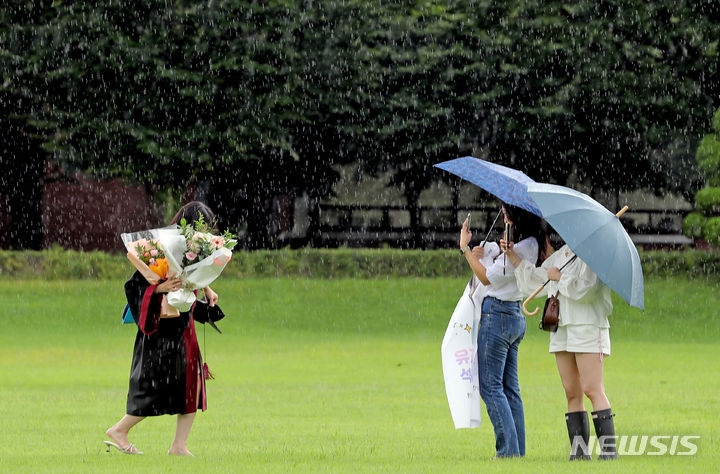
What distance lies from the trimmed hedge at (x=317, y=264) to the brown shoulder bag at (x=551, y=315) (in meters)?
19.0

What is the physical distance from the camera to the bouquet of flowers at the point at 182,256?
314 inches

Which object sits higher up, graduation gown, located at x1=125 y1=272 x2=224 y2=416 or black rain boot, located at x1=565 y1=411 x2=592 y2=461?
graduation gown, located at x1=125 y1=272 x2=224 y2=416

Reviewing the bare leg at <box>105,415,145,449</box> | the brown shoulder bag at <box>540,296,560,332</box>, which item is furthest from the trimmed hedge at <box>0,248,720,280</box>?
the brown shoulder bag at <box>540,296,560,332</box>

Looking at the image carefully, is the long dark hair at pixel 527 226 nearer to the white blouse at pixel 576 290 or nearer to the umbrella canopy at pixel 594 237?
the white blouse at pixel 576 290

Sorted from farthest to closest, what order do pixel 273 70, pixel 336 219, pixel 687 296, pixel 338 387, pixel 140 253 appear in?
pixel 336 219
pixel 273 70
pixel 687 296
pixel 338 387
pixel 140 253

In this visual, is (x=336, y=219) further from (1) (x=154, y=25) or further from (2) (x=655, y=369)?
(2) (x=655, y=369)

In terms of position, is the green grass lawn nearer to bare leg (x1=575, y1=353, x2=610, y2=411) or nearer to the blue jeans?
the blue jeans

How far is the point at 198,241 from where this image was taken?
8.00 metres

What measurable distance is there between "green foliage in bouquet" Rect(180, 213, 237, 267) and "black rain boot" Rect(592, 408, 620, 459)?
2484mm

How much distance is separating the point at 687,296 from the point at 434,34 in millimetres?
8383

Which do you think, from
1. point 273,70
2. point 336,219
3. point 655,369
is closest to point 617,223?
point 655,369

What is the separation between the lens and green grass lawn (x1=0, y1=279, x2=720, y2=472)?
325 inches

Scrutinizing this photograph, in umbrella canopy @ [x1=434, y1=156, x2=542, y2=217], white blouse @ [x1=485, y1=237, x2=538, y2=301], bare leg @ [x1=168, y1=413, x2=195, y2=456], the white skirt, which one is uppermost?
umbrella canopy @ [x1=434, y1=156, x2=542, y2=217]

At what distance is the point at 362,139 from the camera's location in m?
29.0
